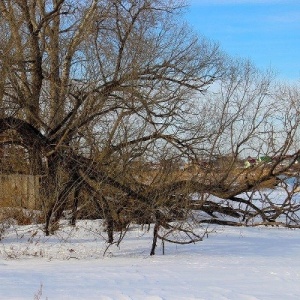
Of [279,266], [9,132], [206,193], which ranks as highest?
[9,132]

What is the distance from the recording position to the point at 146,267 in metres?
9.52

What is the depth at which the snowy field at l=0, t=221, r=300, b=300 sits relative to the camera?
7277 mm

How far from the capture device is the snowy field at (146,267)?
7277 millimetres

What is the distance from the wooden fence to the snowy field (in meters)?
1.27

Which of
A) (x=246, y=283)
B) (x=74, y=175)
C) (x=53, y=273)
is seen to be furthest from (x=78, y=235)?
(x=246, y=283)

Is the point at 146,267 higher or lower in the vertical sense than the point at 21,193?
lower

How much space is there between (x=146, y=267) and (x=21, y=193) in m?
6.36

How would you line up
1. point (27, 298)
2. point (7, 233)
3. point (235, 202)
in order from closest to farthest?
point (27, 298), point (7, 233), point (235, 202)

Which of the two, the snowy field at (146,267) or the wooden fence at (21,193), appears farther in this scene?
the wooden fence at (21,193)

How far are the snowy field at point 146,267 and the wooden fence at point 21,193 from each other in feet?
4.17

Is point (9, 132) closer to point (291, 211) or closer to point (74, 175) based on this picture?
point (74, 175)

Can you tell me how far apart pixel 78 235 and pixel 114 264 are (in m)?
3.38

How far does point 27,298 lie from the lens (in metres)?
6.58

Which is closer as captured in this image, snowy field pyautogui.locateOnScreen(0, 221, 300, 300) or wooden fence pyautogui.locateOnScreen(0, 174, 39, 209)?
snowy field pyautogui.locateOnScreen(0, 221, 300, 300)
